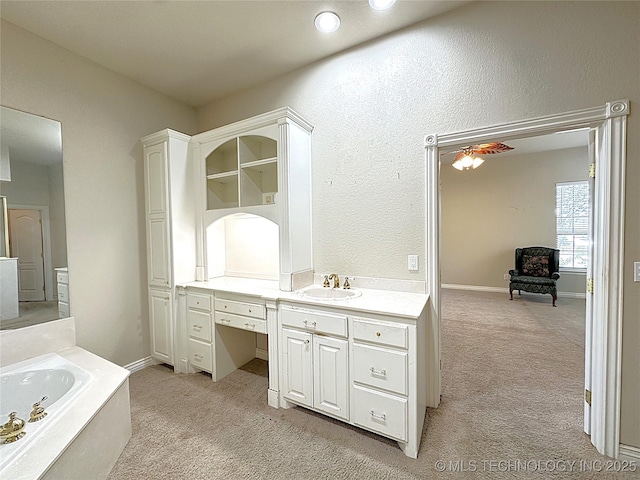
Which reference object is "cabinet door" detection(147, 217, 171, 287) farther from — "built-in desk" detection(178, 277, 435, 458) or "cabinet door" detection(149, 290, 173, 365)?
"built-in desk" detection(178, 277, 435, 458)

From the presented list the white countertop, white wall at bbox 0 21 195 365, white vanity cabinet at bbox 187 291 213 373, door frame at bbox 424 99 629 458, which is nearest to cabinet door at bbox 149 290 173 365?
white wall at bbox 0 21 195 365

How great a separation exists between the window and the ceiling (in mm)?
5313

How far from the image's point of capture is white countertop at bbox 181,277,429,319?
1756 millimetres

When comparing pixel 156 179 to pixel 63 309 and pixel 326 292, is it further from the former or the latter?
pixel 326 292

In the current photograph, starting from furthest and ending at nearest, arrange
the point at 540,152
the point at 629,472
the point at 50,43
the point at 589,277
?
1. the point at 540,152
2. the point at 50,43
3. the point at 589,277
4. the point at 629,472

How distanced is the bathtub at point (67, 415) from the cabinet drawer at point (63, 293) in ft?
1.37

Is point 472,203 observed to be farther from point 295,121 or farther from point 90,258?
point 90,258

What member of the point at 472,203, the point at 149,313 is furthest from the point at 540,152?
the point at 149,313

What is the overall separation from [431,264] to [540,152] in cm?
545

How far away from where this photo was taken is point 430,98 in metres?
2.12

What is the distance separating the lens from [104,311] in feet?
8.64

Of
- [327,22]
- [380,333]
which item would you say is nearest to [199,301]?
[380,333]

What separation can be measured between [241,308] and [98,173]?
1.90m

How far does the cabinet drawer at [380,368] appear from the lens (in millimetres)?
1673
